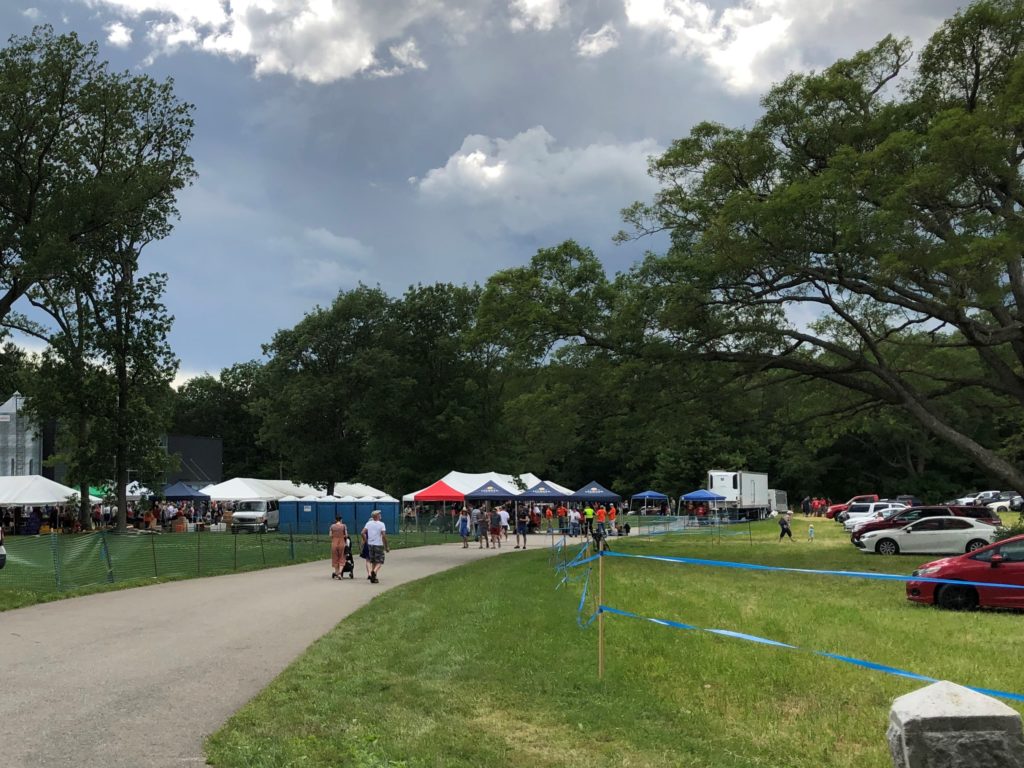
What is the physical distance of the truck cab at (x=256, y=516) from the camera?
4928cm

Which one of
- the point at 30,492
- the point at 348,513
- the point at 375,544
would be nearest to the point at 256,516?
the point at 348,513

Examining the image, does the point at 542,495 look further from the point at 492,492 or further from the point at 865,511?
the point at 865,511

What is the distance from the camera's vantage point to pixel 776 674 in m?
9.08

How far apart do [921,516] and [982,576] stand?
2071cm

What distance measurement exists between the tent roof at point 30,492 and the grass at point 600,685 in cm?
3217

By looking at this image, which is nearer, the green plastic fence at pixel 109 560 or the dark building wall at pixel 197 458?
the green plastic fence at pixel 109 560

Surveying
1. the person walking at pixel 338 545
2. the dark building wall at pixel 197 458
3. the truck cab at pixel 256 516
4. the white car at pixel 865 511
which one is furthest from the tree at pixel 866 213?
the dark building wall at pixel 197 458

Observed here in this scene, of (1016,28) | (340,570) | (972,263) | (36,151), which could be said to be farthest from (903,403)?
(36,151)

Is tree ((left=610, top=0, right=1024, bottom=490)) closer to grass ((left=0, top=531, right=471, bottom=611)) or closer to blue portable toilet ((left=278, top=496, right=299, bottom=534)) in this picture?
grass ((left=0, top=531, right=471, bottom=611))

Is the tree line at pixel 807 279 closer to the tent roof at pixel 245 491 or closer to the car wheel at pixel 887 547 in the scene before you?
the car wheel at pixel 887 547

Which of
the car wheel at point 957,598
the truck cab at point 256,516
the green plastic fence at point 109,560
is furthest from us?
the truck cab at point 256,516

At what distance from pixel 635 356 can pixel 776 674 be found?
60.8 ft

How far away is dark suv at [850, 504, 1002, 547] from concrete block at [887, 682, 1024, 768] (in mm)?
30312

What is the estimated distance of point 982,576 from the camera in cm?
1498
